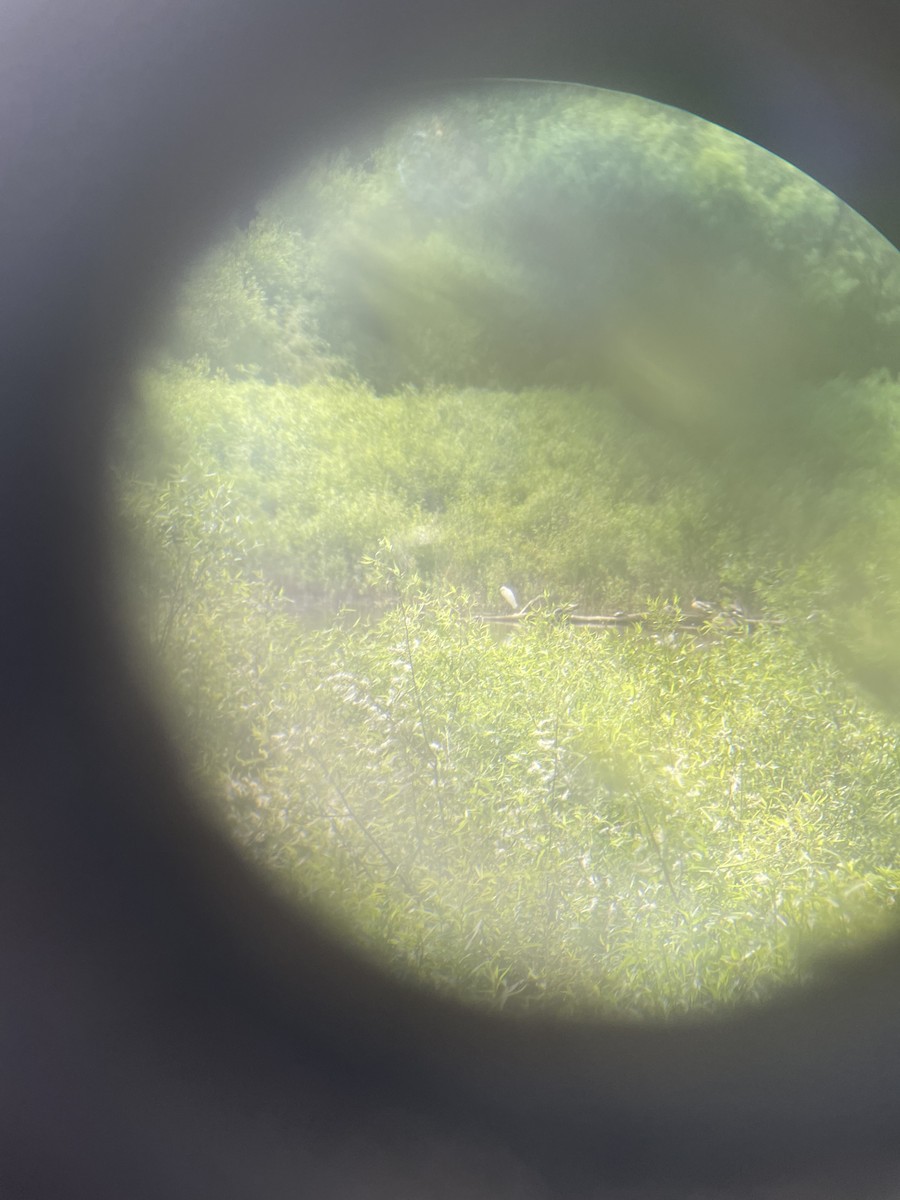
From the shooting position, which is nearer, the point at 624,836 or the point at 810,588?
the point at 624,836

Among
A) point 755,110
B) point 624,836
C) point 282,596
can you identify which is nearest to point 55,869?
point 282,596

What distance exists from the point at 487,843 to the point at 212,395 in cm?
94

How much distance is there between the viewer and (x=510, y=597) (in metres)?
1.39

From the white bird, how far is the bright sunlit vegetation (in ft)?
0.08

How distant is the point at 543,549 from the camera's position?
1.39 metres

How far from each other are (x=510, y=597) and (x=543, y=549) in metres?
0.11

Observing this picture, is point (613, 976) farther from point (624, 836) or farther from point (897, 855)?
point (897, 855)

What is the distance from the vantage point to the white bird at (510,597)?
4.57ft

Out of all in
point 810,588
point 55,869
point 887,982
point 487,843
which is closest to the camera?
point 55,869

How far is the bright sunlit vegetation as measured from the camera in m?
1.29

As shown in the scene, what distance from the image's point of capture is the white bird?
139 cm

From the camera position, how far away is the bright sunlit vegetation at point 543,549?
4.25 ft

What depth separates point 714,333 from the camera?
4.57 ft

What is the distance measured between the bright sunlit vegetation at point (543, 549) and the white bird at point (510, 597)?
25 mm
